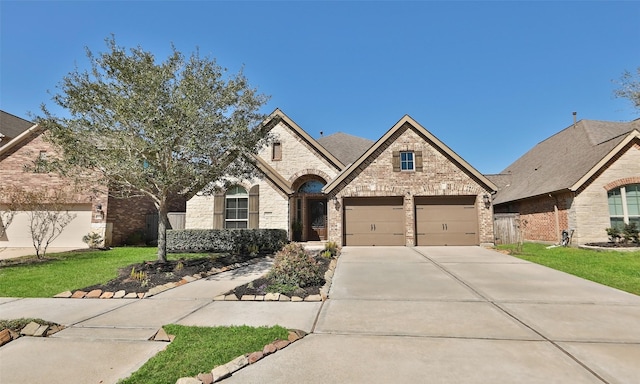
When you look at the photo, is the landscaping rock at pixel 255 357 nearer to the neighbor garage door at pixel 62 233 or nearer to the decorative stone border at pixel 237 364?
the decorative stone border at pixel 237 364

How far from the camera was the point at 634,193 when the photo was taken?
15117 mm

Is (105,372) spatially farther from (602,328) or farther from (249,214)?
(249,214)

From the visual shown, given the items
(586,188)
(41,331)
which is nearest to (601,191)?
(586,188)

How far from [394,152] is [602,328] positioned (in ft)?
41.4

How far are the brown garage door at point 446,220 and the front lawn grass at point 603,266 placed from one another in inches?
116

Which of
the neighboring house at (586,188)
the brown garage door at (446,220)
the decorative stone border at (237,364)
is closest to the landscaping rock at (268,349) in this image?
the decorative stone border at (237,364)

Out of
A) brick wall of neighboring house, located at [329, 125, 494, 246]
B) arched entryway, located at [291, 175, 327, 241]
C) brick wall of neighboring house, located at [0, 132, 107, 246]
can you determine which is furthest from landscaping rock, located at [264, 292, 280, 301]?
brick wall of neighboring house, located at [0, 132, 107, 246]

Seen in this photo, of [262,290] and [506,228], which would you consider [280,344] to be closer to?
[262,290]

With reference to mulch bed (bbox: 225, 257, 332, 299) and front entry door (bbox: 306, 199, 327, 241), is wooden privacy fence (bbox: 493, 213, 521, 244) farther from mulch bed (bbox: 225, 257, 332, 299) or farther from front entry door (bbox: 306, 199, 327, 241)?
mulch bed (bbox: 225, 257, 332, 299)

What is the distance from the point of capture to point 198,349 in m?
3.83

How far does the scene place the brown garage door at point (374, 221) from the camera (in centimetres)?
1614

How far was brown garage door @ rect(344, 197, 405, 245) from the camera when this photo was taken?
1614cm

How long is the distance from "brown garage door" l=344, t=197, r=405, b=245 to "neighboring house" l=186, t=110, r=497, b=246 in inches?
2.0

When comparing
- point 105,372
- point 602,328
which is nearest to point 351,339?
point 105,372
